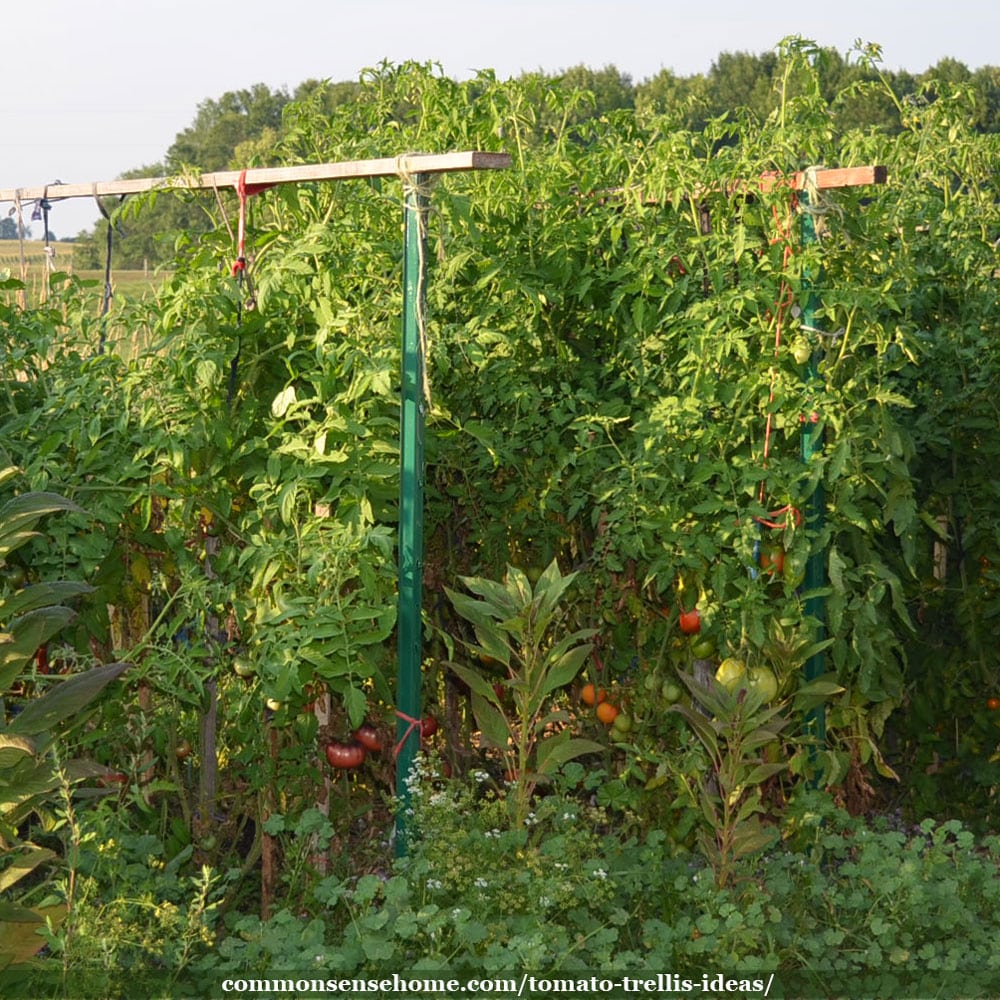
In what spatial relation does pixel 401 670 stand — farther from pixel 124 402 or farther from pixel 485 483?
pixel 124 402

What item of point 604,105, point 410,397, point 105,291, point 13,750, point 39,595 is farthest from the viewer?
point 604,105

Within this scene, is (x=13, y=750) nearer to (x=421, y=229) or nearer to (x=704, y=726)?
(x=421, y=229)

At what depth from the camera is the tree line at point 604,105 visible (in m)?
4.12

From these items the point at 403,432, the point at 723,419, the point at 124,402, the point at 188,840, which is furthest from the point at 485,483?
the point at 188,840

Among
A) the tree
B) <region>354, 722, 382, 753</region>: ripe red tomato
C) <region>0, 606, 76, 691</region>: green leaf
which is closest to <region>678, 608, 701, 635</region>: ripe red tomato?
<region>354, 722, 382, 753</region>: ripe red tomato

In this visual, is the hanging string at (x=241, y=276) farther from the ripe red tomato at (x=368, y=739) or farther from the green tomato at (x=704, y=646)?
the green tomato at (x=704, y=646)

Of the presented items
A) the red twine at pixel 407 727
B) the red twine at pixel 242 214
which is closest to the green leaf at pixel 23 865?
the red twine at pixel 407 727

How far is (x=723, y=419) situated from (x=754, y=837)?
3.68ft

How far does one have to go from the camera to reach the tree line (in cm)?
412

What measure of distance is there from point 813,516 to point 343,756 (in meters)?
1.44

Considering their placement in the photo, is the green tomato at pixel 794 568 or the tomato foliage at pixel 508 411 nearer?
the tomato foliage at pixel 508 411

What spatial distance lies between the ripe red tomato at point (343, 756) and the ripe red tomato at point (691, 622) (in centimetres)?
94

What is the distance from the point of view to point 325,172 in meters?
3.56

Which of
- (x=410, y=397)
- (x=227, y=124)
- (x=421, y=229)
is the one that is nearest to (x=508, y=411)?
(x=410, y=397)
